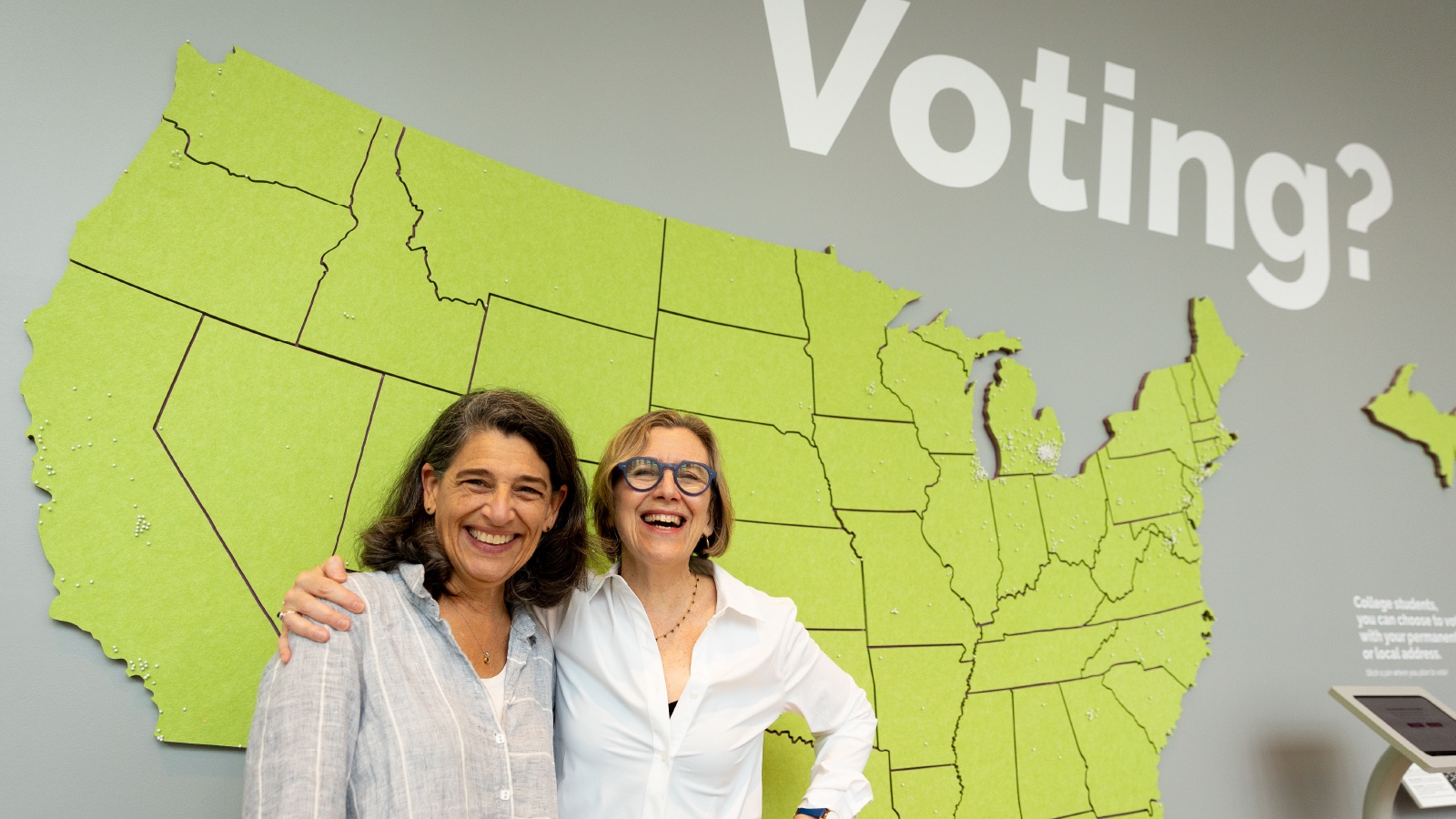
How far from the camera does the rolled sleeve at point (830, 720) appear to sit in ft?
5.17

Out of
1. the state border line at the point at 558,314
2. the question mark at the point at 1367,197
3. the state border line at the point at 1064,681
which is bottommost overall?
the state border line at the point at 1064,681

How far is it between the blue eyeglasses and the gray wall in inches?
25.7

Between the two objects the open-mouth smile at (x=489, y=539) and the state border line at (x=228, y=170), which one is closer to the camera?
the open-mouth smile at (x=489, y=539)

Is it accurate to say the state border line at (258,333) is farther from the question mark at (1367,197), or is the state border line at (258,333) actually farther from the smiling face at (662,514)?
the question mark at (1367,197)

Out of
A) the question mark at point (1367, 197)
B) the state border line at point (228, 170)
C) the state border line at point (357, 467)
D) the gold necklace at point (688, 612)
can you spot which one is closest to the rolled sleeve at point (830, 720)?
the gold necklace at point (688, 612)

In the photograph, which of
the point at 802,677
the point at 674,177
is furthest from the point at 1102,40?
the point at 802,677

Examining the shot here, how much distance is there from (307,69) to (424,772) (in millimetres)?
1183

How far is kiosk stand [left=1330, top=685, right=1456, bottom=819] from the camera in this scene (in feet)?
7.02

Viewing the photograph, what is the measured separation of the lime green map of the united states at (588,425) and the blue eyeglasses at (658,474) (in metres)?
0.27

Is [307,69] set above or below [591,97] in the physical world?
below

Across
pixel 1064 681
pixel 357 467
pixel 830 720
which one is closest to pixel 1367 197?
pixel 1064 681

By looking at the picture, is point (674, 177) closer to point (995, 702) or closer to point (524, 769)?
point (524, 769)

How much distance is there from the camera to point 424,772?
112cm

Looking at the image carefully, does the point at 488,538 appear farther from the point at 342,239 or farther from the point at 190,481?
the point at 342,239
